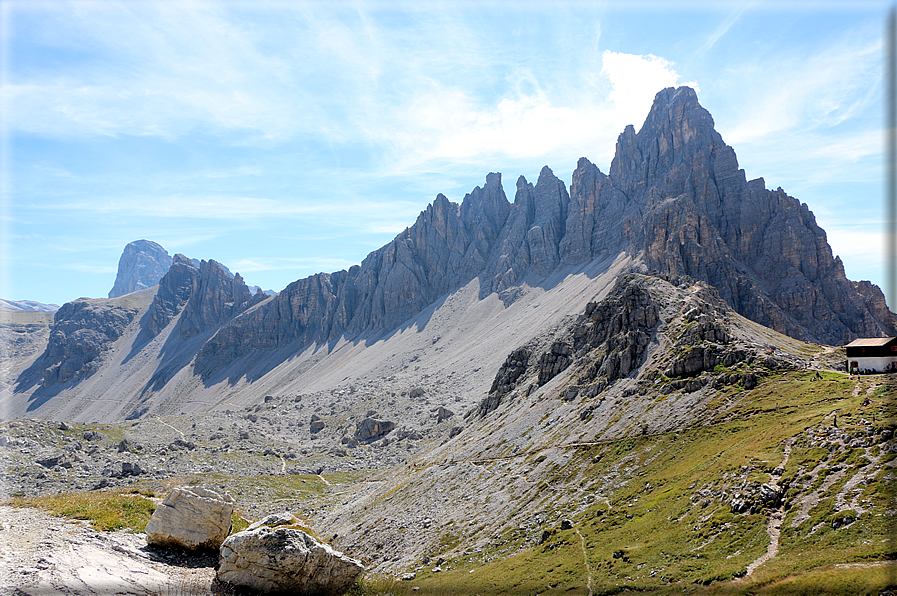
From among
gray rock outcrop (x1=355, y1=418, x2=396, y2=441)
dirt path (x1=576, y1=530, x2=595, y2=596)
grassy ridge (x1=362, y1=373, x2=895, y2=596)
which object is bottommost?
gray rock outcrop (x1=355, y1=418, x2=396, y2=441)

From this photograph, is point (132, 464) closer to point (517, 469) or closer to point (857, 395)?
point (517, 469)

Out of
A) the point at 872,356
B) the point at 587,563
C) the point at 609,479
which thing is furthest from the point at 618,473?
the point at 872,356

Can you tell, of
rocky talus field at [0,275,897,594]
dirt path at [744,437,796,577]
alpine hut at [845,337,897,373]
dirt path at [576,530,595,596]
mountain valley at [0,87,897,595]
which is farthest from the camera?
alpine hut at [845,337,897,373]

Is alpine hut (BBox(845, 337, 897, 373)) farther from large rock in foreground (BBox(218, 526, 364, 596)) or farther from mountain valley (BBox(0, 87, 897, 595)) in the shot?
large rock in foreground (BBox(218, 526, 364, 596))

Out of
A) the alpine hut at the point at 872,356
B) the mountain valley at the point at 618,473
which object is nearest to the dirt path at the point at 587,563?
the mountain valley at the point at 618,473

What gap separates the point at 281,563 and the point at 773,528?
113 feet

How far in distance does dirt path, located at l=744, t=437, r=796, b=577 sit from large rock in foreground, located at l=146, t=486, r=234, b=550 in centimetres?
3223

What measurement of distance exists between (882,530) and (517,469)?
5182 centimetres

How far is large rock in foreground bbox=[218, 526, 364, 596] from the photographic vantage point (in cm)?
2236

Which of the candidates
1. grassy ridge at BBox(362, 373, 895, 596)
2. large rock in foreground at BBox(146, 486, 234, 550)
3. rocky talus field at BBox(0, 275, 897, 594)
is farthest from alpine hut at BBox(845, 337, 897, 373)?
large rock in foreground at BBox(146, 486, 234, 550)

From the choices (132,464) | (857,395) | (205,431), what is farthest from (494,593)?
(205,431)

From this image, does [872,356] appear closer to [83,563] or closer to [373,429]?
[83,563]

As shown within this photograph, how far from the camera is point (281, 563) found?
2264 cm

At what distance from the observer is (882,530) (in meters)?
27.9
